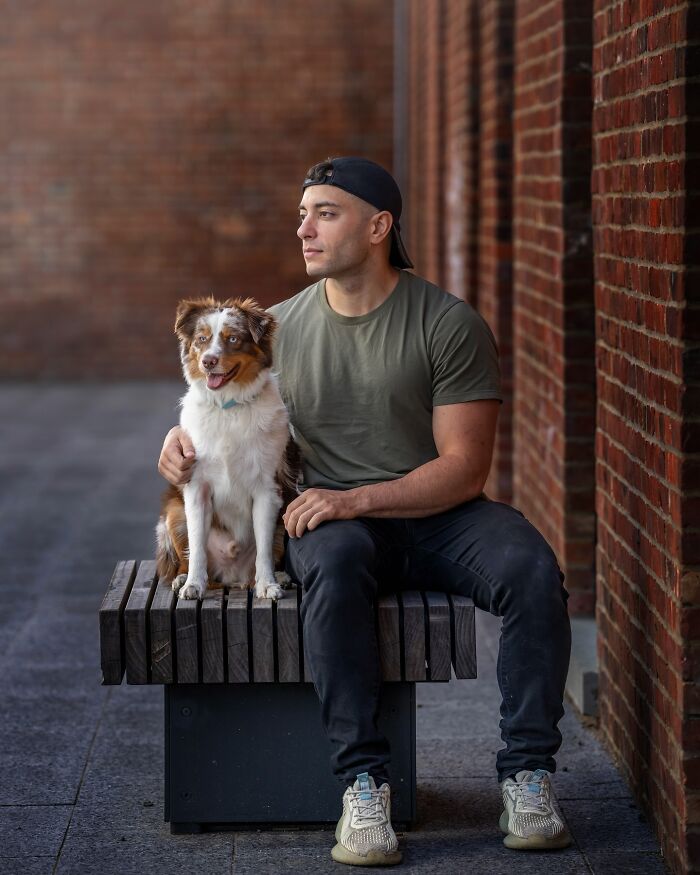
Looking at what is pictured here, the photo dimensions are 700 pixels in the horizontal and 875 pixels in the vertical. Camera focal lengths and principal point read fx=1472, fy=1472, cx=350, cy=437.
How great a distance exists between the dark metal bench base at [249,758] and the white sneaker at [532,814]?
30cm

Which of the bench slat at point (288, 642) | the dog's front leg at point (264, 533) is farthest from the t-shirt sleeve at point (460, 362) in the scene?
the bench slat at point (288, 642)

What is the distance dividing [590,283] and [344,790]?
2392 mm

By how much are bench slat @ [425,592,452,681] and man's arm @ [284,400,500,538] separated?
336mm

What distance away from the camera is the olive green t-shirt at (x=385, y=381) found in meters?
4.36

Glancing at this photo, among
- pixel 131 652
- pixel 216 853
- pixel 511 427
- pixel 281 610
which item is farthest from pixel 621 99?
pixel 511 427

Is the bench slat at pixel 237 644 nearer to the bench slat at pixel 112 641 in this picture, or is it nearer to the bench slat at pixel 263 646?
the bench slat at pixel 263 646

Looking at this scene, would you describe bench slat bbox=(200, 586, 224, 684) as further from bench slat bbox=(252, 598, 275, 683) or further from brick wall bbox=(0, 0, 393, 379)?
brick wall bbox=(0, 0, 393, 379)

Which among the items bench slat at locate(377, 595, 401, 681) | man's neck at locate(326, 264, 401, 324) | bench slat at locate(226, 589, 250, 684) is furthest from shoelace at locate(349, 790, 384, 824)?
man's neck at locate(326, 264, 401, 324)

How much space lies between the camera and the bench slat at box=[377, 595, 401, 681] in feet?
13.3

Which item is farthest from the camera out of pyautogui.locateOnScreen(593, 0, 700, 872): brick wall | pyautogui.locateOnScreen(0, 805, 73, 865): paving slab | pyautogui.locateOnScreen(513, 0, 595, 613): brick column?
pyautogui.locateOnScreen(513, 0, 595, 613): brick column

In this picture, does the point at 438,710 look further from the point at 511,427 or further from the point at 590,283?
the point at 511,427

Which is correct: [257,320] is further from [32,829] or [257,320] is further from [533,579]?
[32,829]

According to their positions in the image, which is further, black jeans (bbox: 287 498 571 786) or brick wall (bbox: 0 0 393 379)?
brick wall (bbox: 0 0 393 379)

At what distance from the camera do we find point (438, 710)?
5512mm
